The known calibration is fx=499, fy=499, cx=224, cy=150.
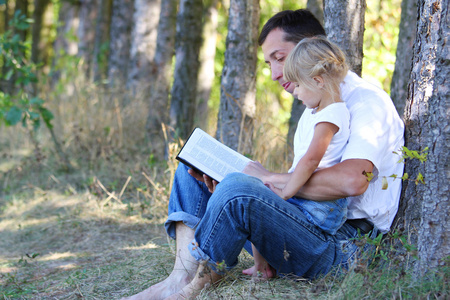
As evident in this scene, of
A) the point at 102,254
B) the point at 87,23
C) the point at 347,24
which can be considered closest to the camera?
the point at 347,24

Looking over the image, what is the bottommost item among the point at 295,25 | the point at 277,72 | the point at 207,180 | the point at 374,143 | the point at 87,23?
the point at 207,180

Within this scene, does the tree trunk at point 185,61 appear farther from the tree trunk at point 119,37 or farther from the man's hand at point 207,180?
the tree trunk at point 119,37

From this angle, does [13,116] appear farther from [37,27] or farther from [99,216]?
[37,27]

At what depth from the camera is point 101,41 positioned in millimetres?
9258

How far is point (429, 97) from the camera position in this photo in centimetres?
214

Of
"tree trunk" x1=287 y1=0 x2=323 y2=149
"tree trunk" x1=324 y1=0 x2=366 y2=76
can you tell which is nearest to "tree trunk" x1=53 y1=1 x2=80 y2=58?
"tree trunk" x1=287 y1=0 x2=323 y2=149

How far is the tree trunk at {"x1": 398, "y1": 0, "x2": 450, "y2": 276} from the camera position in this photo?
2018 millimetres

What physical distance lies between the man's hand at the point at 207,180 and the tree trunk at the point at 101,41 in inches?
268

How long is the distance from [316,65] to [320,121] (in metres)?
0.24

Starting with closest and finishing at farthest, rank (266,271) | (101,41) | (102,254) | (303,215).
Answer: (303,215) → (266,271) → (102,254) → (101,41)

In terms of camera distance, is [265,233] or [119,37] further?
[119,37]

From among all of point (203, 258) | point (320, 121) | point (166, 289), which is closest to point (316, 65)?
point (320, 121)

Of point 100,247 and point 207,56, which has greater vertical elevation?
point 207,56

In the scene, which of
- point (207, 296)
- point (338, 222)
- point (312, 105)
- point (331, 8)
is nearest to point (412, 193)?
point (338, 222)
